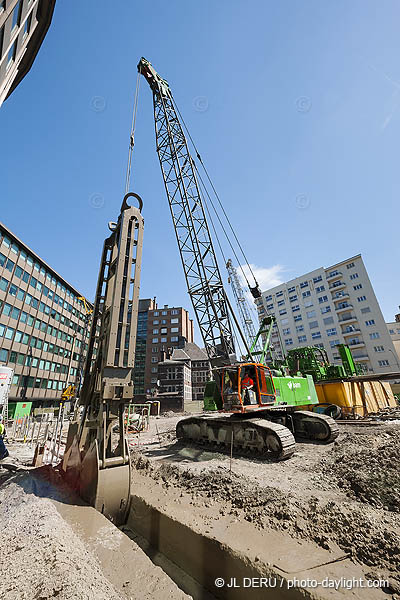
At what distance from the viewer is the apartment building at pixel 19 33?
3375mm

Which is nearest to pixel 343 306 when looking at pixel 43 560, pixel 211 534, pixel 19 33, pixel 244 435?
pixel 244 435

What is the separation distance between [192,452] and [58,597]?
7442 millimetres

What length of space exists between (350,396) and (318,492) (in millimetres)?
13735

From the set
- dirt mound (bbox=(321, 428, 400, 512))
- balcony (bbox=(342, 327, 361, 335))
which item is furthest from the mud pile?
balcony (bbox=(342, 327, 361, 335))

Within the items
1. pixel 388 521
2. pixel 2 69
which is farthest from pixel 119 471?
pixel 2 69

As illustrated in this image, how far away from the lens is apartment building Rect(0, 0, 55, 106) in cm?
338

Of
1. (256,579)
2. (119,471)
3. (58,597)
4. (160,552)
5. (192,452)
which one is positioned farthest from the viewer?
(192,452)

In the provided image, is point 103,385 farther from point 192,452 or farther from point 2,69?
point 192,452

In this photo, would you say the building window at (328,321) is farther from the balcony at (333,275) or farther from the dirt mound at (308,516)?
the dirt mound at (308,516)

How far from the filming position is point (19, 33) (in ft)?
13.9

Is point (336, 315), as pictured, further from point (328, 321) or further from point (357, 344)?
point (357, 344)

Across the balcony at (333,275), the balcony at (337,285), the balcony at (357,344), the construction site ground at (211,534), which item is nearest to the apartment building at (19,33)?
the construction site ground at (211,534)

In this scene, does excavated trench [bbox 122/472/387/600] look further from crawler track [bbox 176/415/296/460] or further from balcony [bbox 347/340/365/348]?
balcony [bbox 347/340/365/348]

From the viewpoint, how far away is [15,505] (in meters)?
4.31
